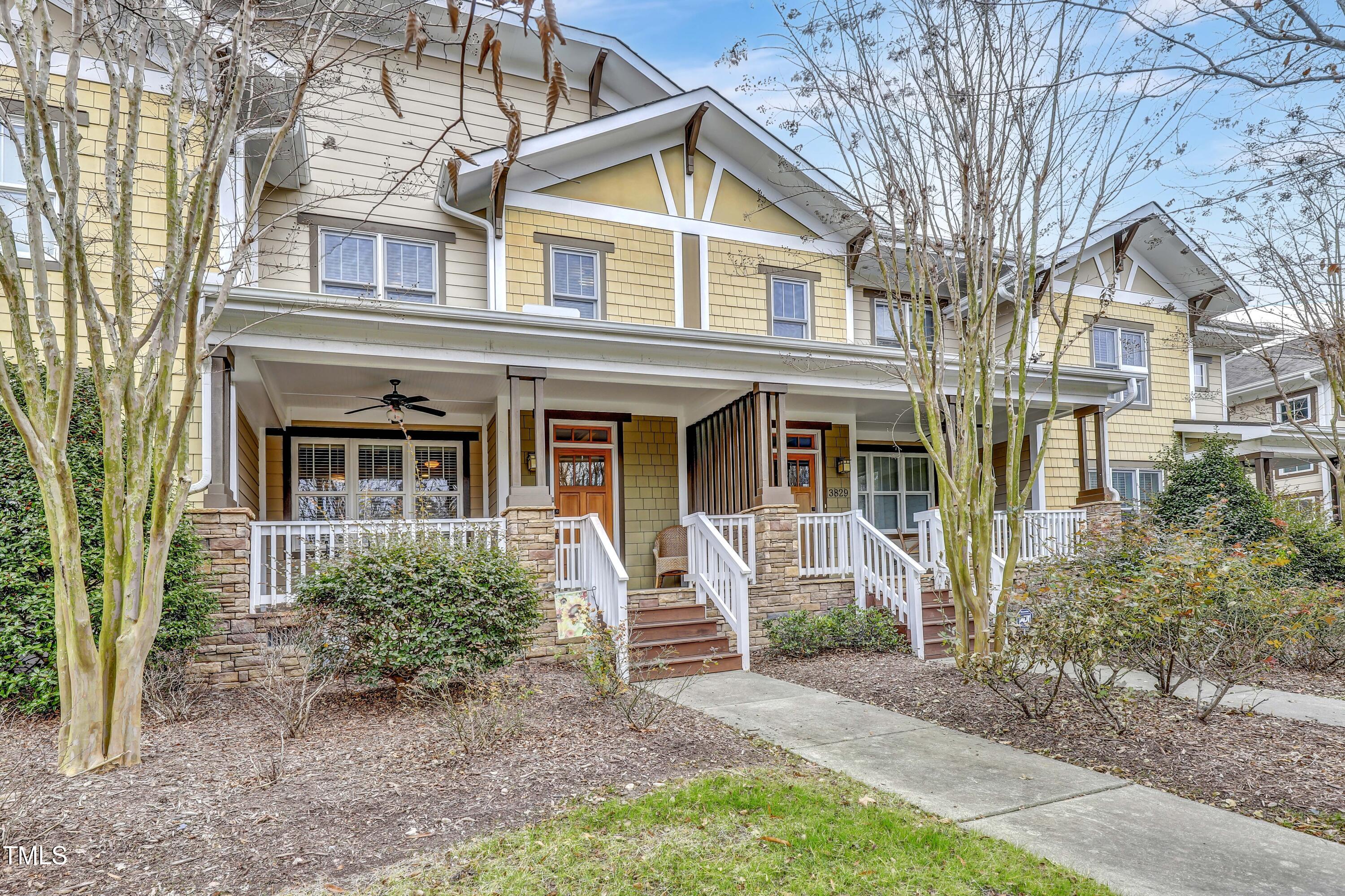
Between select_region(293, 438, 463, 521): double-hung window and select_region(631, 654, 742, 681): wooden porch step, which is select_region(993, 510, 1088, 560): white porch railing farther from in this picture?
select_region(293, 438, 463, 521): double-hung window

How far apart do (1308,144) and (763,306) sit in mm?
6864

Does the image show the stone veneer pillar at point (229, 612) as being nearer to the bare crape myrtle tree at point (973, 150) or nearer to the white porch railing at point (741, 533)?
the white porch railing at point (741, 533)

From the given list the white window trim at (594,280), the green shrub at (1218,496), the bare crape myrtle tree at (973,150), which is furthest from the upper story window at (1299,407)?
Result: the white window trim at (594,280)

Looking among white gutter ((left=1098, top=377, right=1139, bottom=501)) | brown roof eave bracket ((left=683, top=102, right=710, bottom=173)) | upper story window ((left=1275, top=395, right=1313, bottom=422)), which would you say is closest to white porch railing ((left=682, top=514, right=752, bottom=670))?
brown roof eave bracket ((left=683, top=102, right=710, bottom=173))

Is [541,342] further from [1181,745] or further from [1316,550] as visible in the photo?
[1316,550]

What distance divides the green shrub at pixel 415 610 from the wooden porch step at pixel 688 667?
1.48 metres

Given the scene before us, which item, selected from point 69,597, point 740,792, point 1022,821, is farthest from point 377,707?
point 1022,821

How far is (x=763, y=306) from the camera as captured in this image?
1170cm

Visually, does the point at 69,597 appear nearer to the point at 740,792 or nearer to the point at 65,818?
the point at 65,818

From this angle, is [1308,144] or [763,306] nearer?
[1308,144]

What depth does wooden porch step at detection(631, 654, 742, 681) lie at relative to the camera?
764cm

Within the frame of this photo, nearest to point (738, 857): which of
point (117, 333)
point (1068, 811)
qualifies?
point (1068, 811)

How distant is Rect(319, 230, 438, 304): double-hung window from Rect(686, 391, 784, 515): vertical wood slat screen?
407 cm

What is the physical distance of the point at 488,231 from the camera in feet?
34.0
